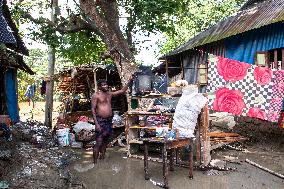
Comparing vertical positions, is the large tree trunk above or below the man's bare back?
above

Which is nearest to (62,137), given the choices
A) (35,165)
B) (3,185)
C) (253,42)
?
(35,165)

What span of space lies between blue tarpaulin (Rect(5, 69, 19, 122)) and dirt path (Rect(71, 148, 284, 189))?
6.58 metres

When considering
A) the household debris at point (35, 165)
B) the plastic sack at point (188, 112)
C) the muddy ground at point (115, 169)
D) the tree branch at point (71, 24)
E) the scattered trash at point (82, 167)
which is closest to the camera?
the household debris at point (35, 165)

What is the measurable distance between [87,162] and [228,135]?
466 centimetres

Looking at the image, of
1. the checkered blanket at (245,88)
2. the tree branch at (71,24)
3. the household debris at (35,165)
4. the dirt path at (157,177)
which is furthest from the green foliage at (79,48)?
the dirt path at (157,177)

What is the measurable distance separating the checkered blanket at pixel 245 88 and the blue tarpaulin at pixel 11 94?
27.7 feet

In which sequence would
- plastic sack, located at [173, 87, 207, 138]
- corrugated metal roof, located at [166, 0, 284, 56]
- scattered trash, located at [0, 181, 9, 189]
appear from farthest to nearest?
corrugated metal roof, located at [166, 0, 284, 56] < plastic sack, located at [173, 87, 207, 138] < scattered trash, located at [0, 181, 9, 189]

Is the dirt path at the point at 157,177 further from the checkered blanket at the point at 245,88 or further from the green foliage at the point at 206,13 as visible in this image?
the green foliage at the point at 206,13

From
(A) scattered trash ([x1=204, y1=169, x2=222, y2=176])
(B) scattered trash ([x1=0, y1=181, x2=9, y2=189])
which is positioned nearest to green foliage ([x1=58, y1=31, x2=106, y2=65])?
(A) scattered trash ([x1=204, y1=169, x2=222, y2=176])

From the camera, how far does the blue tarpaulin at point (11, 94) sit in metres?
13.4

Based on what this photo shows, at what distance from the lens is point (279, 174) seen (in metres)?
6.86

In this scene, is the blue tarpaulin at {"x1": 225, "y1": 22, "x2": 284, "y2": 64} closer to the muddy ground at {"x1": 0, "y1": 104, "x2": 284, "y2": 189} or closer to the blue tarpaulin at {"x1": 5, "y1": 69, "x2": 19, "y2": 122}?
the muddy ground at {"x1": 0, "y1": 104, "x2": 284, "y2": 189}

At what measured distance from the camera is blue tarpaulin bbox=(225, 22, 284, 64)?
416 inches

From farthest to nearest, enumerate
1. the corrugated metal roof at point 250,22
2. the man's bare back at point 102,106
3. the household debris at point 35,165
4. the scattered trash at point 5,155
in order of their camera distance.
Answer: the corrugated metal roof at point 250,22 < the man's bare back at point 102,106 < the scattered trash at point 5,155 < the household debris at point 35,165
